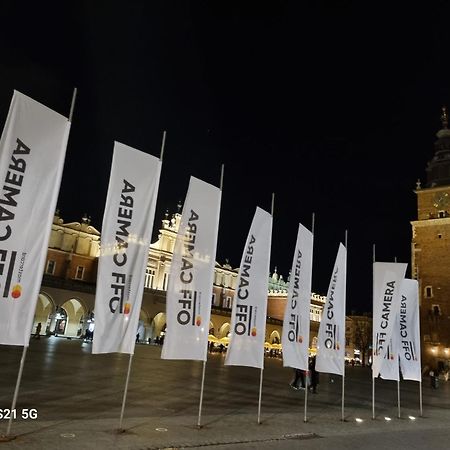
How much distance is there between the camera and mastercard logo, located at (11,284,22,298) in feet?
20.7

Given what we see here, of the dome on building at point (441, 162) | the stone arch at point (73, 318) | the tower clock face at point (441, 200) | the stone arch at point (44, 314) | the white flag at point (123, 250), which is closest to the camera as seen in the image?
the white flag at point (123, 250)

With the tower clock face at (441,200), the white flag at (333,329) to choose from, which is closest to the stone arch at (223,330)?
the tower clock face at (441,200)

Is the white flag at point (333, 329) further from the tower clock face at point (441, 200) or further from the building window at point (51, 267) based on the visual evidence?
the building window at point (51, 267)

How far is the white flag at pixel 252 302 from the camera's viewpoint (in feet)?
30.5

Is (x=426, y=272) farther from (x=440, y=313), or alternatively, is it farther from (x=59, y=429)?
(x=59, y=429)

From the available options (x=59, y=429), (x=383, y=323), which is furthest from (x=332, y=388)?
(x=59, y=429)

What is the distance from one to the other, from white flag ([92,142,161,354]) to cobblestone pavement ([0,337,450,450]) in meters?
1.40

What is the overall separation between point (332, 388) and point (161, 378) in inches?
278

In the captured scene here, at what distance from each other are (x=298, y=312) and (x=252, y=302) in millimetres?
1546

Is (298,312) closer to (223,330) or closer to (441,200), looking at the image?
(441,200)

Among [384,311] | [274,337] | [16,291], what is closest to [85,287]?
[274,337]

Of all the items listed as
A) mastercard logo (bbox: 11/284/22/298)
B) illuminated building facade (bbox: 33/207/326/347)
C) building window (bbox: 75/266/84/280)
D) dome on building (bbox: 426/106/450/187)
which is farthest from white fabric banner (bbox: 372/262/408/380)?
building window (bbox: 75/266/84/280)

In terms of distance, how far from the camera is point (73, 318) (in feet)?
134

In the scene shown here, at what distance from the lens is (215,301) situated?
225 ft
